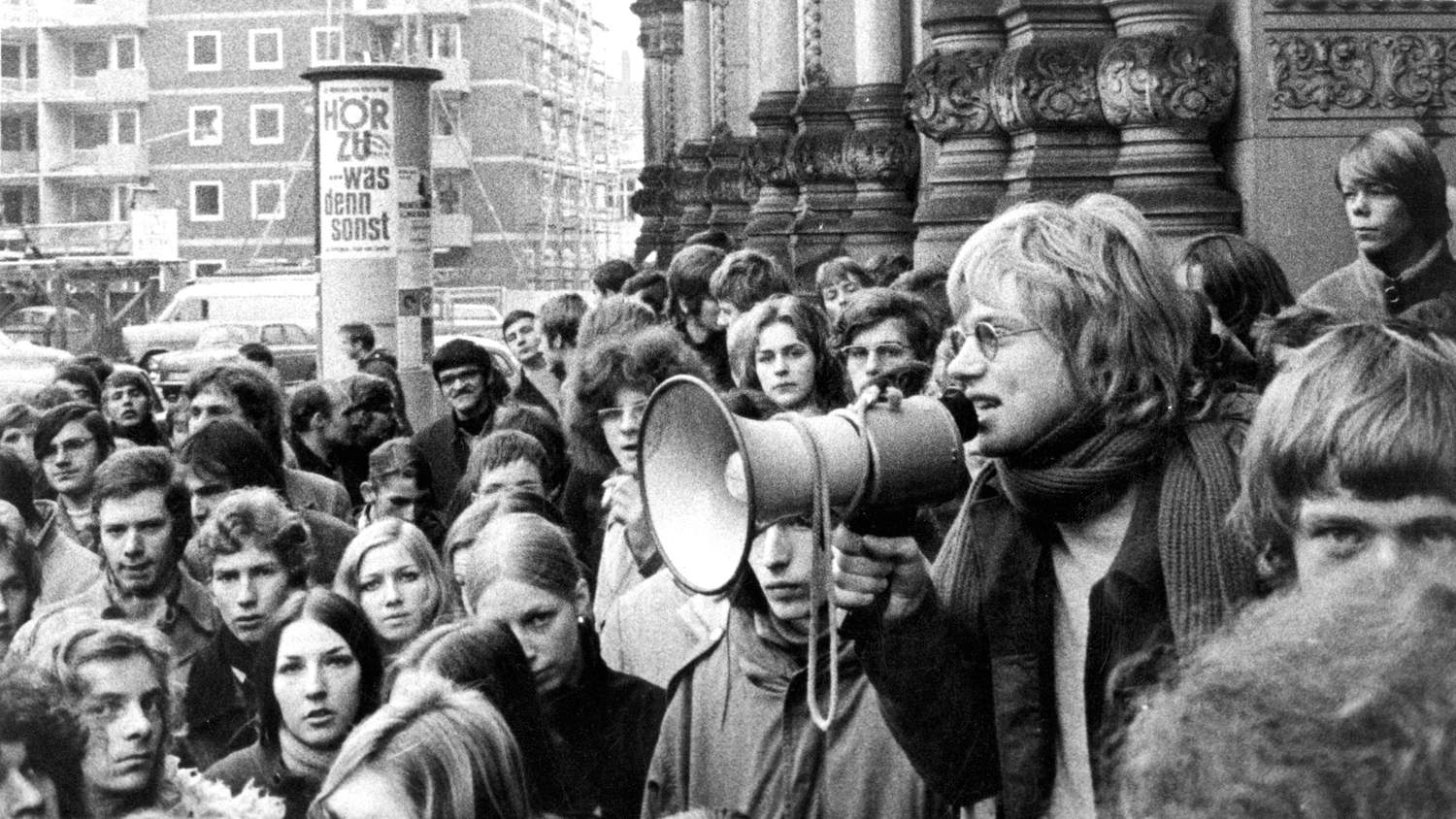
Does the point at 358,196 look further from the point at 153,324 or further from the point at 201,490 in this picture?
the point at 153,324

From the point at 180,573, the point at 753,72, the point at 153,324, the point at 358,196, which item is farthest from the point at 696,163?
the point at 180,573

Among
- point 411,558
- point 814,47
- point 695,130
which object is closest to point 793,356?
point 411,558

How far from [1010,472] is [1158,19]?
5141 millimetres

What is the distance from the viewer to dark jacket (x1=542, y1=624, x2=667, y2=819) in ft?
15.2

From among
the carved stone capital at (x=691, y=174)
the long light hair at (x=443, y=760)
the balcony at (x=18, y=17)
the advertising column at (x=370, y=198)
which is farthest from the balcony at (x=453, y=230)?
the long light hair at (x=443, y=760)

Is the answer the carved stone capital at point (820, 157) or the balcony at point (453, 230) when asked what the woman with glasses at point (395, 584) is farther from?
the balcony at point (453, 230)

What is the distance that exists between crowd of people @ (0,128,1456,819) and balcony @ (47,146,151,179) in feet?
204

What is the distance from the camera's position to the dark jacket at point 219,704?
17.3ft

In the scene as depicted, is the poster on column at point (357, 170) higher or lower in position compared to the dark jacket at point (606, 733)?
higher

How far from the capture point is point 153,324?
38.2 m

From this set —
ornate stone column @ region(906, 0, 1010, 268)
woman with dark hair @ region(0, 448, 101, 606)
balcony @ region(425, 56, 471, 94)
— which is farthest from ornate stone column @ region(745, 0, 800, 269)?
balcony @ region(425, 56, 471, 94)

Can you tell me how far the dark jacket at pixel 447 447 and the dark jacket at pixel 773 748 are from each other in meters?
4.65

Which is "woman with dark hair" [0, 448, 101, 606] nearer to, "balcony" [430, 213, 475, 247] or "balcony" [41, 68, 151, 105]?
"balcony" [41, 68, 151, 105]

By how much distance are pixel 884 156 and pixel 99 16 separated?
5521cm
